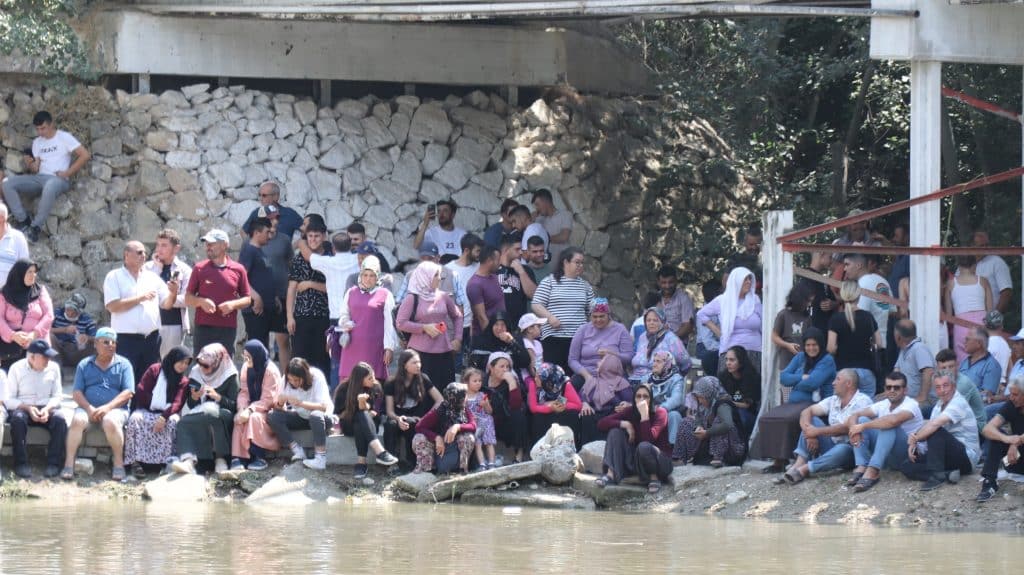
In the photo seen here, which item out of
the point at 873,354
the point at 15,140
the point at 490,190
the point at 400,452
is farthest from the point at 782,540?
the point at 15,140

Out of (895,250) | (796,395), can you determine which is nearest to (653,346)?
(796,395)

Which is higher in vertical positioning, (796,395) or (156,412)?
(796,395)

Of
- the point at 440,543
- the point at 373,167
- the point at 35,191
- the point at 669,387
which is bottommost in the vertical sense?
the point at 440,543

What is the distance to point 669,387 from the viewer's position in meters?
14.6

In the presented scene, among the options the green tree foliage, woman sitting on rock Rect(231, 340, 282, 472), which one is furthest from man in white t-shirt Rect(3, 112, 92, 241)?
woman sitting on rock Rect(231, 340, 282, 472)

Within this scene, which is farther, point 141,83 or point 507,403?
point 141,83

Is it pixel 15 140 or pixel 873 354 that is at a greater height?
pixel 15 140

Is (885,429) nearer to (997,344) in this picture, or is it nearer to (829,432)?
(829,432)

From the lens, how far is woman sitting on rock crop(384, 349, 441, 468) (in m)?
14.5

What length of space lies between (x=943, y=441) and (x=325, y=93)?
8850mm

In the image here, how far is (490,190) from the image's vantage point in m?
19.2

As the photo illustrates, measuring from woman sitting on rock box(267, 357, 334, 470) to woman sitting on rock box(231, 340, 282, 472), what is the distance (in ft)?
0.23

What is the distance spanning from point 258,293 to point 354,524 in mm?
3629

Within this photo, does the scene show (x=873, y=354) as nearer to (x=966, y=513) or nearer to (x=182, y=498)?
(x=966, y=513)
